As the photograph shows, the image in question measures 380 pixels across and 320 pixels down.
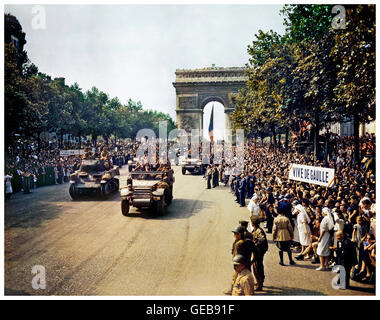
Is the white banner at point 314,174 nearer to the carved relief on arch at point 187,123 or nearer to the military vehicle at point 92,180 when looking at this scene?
the military vehicle at point 92,180

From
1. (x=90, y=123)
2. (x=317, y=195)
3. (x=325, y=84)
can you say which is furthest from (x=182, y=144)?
(x=317, y=195)

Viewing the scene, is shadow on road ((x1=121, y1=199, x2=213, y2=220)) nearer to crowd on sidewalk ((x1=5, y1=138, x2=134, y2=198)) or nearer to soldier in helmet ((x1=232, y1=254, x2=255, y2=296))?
soldier in helmet ((x1=232, y1=254, x2=255, y2=296))

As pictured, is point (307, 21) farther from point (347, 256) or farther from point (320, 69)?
point (347, 256)

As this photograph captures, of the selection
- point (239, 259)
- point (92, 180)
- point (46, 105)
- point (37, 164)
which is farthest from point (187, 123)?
point (239, 259)

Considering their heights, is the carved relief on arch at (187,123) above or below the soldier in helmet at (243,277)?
above

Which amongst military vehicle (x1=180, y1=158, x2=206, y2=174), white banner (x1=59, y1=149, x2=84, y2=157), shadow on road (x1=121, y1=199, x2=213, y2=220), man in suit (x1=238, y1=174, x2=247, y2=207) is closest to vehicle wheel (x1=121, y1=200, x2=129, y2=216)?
shadow on road (x1=121, y1=199, x2=213, y2=220)

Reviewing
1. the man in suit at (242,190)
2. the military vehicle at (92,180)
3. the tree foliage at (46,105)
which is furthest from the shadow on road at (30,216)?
the man in suit at (242,190)
